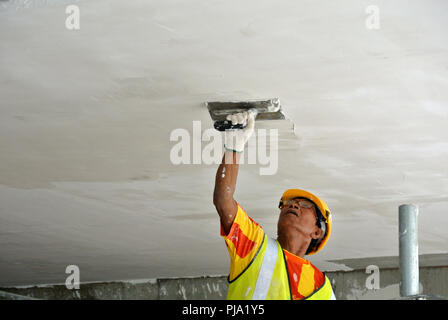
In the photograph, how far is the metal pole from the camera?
3000 mm

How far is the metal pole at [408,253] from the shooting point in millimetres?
3000

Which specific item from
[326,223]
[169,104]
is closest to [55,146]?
[169,104]

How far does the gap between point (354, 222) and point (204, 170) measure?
4.99 feet

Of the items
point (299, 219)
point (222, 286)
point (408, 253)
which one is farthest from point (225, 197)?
point (222, 286)

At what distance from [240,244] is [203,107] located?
0.75 m

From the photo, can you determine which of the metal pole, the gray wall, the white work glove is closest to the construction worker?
the white work glove

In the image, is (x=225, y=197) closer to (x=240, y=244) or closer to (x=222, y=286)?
(x=240, y=244)

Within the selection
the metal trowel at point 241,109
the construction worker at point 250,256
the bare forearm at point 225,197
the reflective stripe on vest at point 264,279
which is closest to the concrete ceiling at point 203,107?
the metal trowel at point 241,109

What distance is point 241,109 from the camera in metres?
3.32

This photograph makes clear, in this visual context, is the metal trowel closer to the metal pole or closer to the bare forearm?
the bare forearm

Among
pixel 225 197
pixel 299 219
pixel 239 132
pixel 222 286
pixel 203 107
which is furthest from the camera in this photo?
pixel 222 286

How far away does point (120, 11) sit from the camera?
2.62 m

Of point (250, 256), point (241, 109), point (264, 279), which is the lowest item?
point (264, 279)
